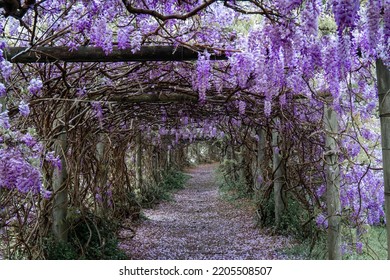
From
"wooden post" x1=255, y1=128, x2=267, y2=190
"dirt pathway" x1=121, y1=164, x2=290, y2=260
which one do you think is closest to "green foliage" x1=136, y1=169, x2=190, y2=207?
"dirt pathway" x1=121, y1=164, x2=290, y2=260

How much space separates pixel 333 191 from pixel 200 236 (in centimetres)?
359

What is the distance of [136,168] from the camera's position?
973cm

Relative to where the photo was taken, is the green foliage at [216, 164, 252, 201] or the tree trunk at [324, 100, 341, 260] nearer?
the tree trunk at [324, 100, 341, 260]

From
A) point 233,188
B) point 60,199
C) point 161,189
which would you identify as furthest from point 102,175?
point 233,188

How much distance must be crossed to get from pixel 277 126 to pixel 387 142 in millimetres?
4335

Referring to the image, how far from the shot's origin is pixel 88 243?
4742 mm

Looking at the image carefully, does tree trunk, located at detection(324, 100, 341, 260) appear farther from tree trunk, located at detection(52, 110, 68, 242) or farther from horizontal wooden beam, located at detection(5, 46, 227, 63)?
tree trunk, located at detection(52, 110, 68, 242)

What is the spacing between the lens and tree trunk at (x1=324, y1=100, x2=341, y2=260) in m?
3.69

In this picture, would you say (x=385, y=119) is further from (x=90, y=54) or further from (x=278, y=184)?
(x=278, y=184)

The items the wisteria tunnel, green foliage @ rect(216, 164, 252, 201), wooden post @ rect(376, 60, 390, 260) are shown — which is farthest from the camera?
green foliage @ rect(216, 164, 252, 201)

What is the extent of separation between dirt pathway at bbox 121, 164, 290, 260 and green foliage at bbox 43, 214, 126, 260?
441 mm

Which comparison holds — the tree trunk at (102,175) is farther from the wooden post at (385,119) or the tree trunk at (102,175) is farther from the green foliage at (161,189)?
the wooden post at (385,119)
